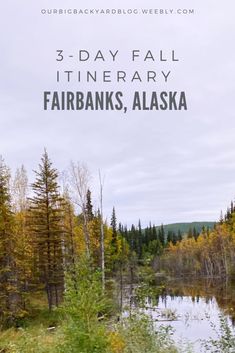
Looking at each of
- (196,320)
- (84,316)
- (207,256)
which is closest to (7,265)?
(196,320)

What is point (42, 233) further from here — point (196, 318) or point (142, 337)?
point (142, 337)

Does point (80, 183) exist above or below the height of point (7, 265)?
above

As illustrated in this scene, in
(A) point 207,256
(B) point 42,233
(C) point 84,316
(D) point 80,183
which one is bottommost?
(A) point 207,256

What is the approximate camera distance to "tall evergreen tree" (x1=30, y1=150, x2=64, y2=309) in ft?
89.1

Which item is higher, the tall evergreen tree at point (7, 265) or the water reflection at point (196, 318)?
the tall evergreen tree at point (7, 265)

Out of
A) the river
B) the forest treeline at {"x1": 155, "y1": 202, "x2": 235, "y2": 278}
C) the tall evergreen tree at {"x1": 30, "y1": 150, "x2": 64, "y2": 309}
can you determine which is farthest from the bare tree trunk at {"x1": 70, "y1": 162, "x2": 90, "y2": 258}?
the forest treeline at {"x1": 155, "y1": 202, "x2": 235, "y2": 278}

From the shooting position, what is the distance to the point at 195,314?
81.4 ft

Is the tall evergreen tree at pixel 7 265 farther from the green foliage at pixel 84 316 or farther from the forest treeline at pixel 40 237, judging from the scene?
the green foliage at pixel 84 316

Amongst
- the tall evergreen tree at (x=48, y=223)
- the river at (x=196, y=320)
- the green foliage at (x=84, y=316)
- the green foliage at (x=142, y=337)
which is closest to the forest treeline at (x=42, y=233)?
the tall evergreen tree at (x=48, y=223)

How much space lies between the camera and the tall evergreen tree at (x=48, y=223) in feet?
89.1

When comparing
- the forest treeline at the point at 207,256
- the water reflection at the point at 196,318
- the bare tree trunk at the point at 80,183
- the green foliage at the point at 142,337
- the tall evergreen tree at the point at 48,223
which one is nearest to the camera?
the green foliage at the point at 142,337

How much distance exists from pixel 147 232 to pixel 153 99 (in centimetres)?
9328

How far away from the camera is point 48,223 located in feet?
89.0

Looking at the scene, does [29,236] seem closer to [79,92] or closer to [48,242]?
[48,242]
